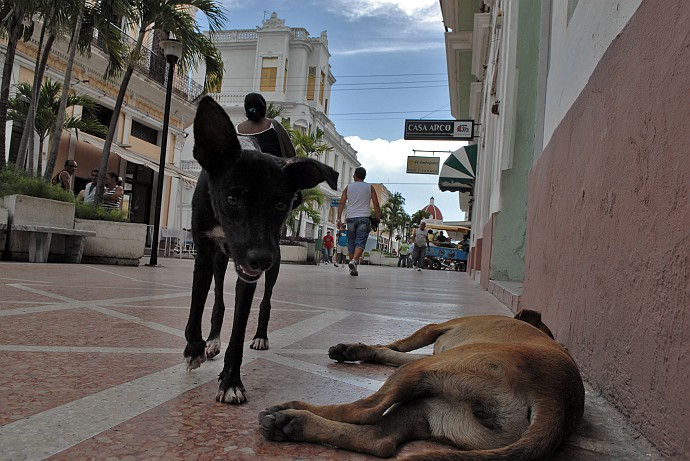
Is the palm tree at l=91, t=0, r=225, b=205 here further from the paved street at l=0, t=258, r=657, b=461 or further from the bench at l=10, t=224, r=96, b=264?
the paved street at l=0, t=258, r=657, b=461

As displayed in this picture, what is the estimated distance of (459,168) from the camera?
20.2 meters

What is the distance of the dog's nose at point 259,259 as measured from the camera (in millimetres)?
1834

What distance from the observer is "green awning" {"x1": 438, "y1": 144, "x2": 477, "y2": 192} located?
66.6 feet

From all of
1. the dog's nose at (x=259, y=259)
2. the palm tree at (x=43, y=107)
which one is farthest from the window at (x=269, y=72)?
the dog's nose at (x=259, y=259)

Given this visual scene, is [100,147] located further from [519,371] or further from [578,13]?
[519,371]

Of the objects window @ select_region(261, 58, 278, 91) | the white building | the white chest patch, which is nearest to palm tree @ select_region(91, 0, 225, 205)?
the white chest patch

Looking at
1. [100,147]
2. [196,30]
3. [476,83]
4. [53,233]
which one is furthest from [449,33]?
[53,233]

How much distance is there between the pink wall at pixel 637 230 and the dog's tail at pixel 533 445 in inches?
11.6

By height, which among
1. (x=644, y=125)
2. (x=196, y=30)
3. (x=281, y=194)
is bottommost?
(x=281, y=194)

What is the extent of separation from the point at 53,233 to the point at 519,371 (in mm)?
9227

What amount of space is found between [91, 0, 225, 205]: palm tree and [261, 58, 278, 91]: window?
37.8 metres

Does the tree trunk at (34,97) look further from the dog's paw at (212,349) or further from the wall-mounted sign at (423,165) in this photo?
the wall-mounted sign at (423,165)

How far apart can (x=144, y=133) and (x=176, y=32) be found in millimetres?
10610

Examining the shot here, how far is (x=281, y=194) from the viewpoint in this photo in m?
1.94
